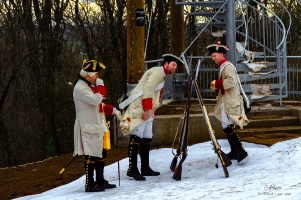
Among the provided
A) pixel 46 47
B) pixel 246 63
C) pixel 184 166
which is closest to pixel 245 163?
pixel 184 166

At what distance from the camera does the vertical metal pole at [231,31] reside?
13.7 m

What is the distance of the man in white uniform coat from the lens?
9219mm

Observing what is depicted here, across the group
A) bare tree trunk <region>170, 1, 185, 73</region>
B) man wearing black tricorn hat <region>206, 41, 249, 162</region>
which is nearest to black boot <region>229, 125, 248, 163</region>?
man wearing black tricorn hat <region>206, 41, 249, 162</region>

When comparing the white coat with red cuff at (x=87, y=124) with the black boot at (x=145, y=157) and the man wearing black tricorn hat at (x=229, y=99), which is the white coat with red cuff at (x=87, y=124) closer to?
the black boot at (x=145, y=157)

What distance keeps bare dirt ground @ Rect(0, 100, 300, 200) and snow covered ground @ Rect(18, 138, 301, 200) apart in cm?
35

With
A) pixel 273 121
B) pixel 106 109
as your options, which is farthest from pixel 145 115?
pixel 273 121

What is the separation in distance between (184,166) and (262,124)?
291cm

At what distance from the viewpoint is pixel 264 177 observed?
936cm

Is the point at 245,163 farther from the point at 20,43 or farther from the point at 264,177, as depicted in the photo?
the point at 20,43

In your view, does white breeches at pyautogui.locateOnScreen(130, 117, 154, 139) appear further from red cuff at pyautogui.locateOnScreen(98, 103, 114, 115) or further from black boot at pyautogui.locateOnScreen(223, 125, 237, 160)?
black boot at pyautogui.locateOnScreen(223, 125, 237, 160)

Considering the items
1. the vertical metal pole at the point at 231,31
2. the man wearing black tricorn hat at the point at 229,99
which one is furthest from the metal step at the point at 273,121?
the man wearing black tricorn hat at the point at 229,99

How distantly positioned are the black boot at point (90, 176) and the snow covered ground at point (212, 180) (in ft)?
0.43

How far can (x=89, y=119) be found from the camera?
929 cm

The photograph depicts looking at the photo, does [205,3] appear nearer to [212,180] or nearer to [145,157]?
[145,157]
